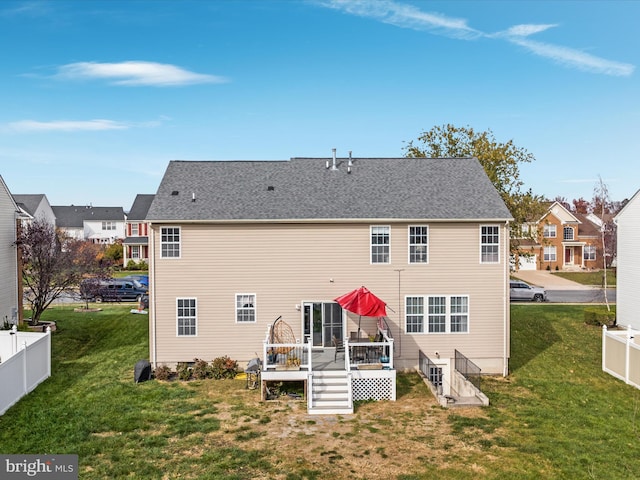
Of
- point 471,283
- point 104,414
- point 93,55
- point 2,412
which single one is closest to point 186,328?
point 104,414

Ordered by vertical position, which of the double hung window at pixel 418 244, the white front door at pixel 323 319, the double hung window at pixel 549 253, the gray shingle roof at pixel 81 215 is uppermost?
the gray shingle roof at pixel 81 215

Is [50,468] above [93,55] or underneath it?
underneath

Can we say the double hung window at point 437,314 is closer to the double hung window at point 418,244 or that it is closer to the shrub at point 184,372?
the double hung window at point 418,244

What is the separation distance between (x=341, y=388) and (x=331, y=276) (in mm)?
5085

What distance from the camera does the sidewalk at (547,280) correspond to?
4275cm

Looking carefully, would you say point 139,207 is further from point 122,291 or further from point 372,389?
point 372,389

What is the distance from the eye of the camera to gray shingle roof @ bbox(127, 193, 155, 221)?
189 feet

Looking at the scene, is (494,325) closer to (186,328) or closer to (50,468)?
(186,328)

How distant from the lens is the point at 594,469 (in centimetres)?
1123

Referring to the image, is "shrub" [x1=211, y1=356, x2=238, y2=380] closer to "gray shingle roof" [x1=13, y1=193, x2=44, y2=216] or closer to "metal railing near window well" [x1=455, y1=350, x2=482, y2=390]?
"metal railing near window well" [x1=455, y1=350, x2=482, y2=390]

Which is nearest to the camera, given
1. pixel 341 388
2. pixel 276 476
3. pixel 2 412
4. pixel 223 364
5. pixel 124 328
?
pixel 276 476

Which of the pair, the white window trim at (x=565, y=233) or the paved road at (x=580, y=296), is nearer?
the paved road at (x=580, y=296)

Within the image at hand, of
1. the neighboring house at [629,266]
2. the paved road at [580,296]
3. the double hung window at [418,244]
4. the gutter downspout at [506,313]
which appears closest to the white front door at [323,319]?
the double hung window at [418,244]

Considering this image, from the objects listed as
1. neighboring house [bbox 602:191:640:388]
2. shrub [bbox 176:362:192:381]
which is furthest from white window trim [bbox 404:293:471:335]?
shrub [bbox 176:362:192:381]
